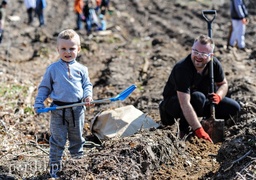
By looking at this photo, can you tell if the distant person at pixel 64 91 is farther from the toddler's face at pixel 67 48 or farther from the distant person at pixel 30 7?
the distant person at pixel 30 7

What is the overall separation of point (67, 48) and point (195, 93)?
1.88 m

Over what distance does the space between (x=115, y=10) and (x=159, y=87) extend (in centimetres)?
1206

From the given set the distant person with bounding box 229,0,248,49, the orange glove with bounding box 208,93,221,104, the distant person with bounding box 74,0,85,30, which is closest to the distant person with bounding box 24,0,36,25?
the distant person with bounding box 74,0,85,30

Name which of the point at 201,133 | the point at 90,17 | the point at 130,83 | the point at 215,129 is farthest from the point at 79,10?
the point at 201,133

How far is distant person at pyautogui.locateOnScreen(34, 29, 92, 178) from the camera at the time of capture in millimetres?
5102

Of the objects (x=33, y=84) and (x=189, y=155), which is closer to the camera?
(x=189, y=155)

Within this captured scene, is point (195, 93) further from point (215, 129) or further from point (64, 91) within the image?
point (64, 91)

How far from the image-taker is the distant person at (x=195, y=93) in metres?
6.13

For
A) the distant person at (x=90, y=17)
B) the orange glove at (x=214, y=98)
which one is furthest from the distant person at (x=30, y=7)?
the orange glove at (x=214, y=98)

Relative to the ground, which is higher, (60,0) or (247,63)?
(60,0)

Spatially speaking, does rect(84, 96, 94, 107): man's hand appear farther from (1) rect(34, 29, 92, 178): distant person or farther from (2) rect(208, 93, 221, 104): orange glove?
(2) rect(208, 93, 221, 104): orange glove

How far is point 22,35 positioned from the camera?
15.1 meters

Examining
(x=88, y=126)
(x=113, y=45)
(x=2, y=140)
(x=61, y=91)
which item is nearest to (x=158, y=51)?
(x=113, y=45)

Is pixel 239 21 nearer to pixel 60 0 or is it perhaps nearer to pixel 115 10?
pixel 115 10
